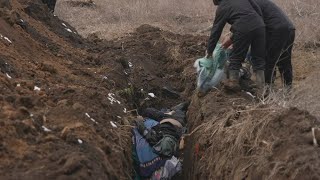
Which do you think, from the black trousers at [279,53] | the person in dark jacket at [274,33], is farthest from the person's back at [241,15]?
the black trousers at [279,53]

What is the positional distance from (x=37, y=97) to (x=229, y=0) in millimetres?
3306

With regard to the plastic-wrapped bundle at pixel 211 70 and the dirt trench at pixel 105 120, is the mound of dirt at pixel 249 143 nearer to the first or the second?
the dirt trench at pixel 105 120

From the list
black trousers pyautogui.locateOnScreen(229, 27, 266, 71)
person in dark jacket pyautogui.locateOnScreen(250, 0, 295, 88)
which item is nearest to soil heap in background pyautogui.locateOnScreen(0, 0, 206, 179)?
black trousers pyautogui.locateOnScreen(229, 27, 266, 71)

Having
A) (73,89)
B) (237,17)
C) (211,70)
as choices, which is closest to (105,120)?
(73,89)

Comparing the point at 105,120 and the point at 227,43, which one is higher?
the point at 227,43

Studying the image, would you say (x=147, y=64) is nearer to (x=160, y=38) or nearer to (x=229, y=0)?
(x=160, y=38)

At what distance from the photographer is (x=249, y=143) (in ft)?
17.0

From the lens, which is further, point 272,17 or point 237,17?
point 272,17

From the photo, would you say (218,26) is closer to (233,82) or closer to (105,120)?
(233,82)

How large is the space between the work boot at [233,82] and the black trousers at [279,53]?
1.82ft

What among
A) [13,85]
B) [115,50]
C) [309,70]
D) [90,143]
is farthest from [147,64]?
[90,143]

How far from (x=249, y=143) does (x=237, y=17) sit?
269 cm

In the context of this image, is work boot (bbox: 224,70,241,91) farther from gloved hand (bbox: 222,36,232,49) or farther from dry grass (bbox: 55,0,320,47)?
dry grass (bbox: 55,0,320,47)

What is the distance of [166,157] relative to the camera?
21.3 feet
